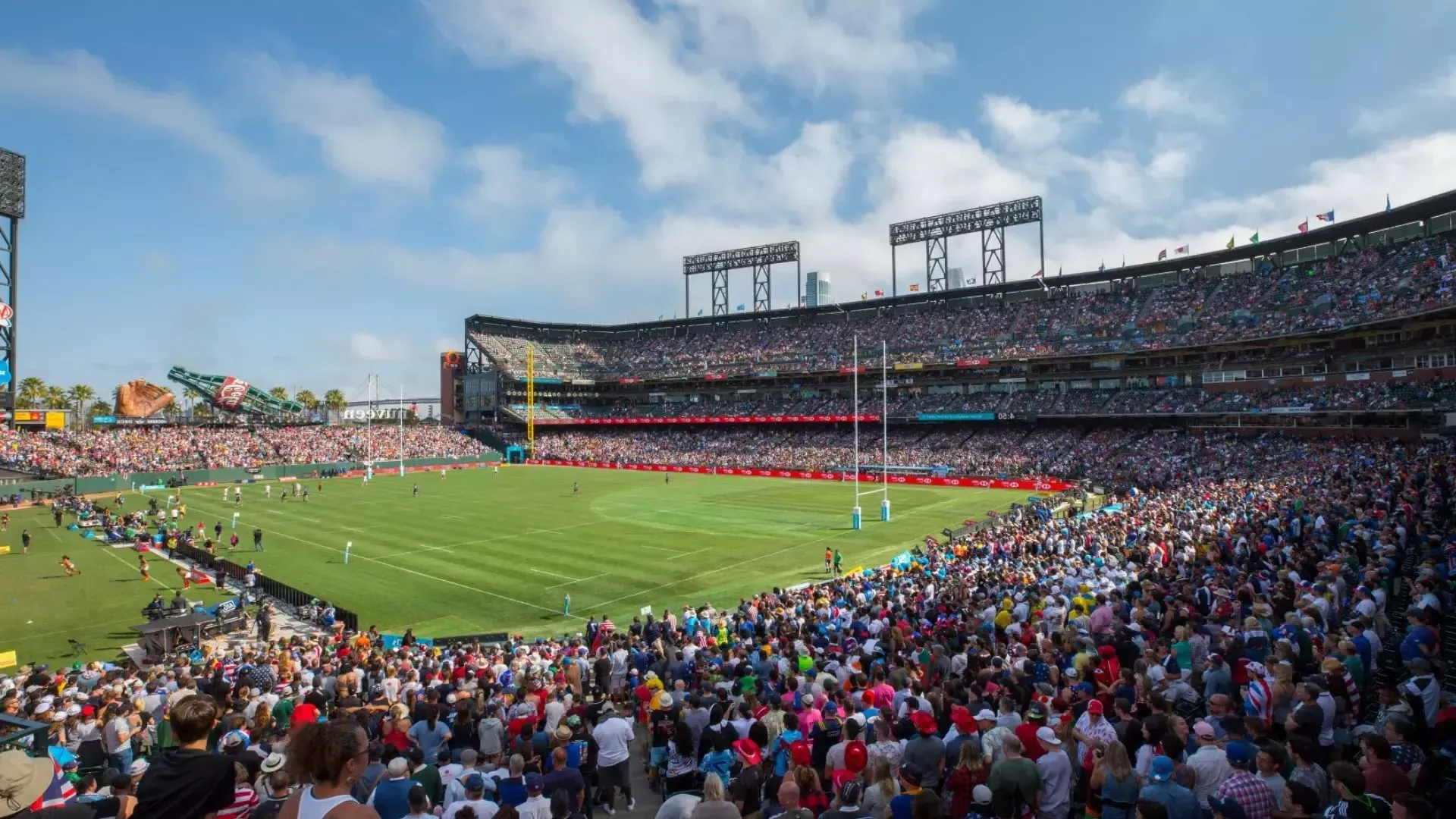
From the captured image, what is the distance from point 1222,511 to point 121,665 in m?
35.1

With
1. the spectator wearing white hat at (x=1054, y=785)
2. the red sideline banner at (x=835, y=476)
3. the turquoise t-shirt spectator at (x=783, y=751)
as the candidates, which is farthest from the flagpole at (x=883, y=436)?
the spectator wearing white hat at (x=1054, y=785)

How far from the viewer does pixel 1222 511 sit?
88.3ft

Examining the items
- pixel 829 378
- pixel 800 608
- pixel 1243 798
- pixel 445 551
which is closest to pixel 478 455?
pixel 829 378

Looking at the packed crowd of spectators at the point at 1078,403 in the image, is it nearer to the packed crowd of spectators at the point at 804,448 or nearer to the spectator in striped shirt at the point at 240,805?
the packed crowd of spectators at the point at 804,448

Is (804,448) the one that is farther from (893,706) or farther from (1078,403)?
(893,706)

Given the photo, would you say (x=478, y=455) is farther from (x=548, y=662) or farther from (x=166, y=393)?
(x=548, y=662)

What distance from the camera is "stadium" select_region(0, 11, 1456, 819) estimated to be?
681 cm

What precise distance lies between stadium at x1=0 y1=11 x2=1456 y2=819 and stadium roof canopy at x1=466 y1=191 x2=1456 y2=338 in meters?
0.57

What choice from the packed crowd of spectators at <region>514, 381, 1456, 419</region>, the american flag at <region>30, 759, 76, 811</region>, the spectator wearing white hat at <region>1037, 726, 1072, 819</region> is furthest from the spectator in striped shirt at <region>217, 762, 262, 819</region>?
the packed crowd of spectators at <region>514, 381, 1456, 419</region>

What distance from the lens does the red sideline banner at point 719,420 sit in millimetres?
84188

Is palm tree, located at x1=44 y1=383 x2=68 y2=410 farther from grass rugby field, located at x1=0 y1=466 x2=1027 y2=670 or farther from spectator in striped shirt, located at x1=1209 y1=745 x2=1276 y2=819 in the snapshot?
spectator in striped shirt, located at x1=1209 y1=745 x2=1276 y2=819

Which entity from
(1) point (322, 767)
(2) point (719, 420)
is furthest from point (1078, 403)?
(1) point (322, 767)

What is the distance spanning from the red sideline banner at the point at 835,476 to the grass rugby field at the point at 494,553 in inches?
103

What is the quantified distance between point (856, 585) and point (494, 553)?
66.2ft
